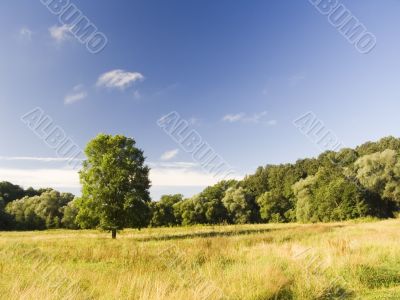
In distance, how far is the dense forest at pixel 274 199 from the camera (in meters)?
57.5

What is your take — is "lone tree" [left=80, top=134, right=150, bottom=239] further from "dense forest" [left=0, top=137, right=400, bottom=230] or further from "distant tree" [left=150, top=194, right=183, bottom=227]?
"distant tree" [left=150, top=194, right=183, bottom=227]

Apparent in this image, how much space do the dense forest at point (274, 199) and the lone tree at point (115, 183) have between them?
0.13 m

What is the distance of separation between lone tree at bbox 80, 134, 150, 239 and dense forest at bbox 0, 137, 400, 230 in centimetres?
13

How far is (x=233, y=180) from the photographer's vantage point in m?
113

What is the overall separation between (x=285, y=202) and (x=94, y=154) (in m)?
62.1

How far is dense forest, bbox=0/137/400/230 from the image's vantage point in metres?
57.5

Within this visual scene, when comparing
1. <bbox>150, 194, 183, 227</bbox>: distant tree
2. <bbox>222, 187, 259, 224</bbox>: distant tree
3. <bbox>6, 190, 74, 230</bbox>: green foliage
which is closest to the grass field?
<bbox>6, 190, 74, 230</bbox>: green foliage

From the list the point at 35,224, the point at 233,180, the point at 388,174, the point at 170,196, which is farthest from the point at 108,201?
the point at 233,180

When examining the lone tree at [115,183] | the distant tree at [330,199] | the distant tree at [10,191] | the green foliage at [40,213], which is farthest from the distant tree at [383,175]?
the distant tree at [10,191]

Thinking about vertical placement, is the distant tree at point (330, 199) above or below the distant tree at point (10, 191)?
below

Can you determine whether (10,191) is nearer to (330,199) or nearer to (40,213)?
(40,213)

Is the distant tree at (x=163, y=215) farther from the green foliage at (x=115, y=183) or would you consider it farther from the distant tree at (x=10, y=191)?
the green foliage at (x=115, y=183)

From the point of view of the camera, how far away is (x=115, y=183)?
32.9 m

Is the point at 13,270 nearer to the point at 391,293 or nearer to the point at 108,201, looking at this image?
the point at 391,293
